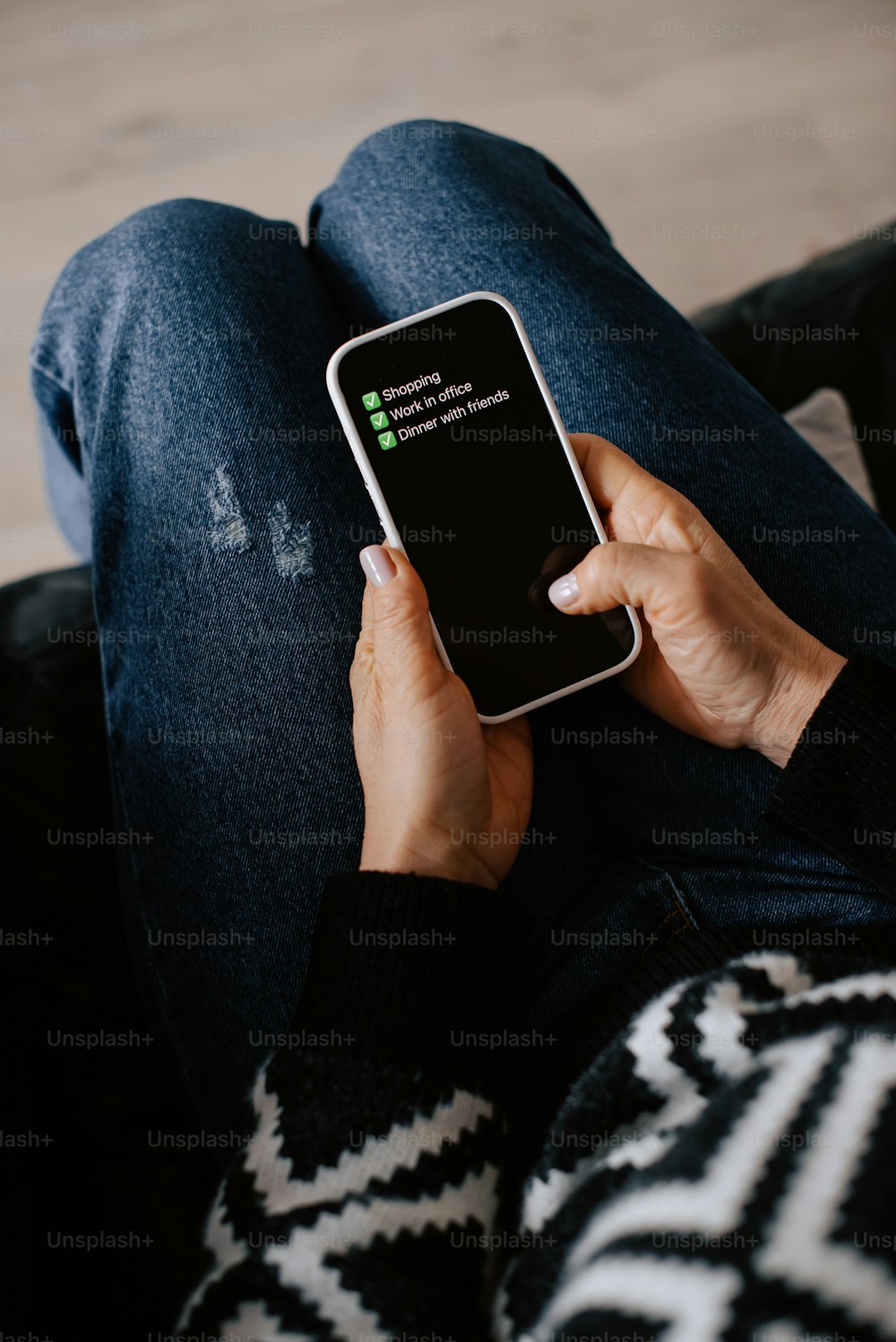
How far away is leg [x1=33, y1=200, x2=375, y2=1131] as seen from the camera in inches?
23.1

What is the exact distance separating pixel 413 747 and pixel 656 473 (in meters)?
0.30

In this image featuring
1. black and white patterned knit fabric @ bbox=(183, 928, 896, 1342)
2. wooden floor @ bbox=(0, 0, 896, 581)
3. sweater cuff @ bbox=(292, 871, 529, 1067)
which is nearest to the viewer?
black and white patterned knit fabric @ bbox=(183, 928, 896, 1342)

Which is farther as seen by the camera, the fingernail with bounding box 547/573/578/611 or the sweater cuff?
the fingernail with bounding box 547/573/578/611

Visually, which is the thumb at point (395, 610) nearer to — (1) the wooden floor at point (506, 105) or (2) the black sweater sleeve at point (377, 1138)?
(2) the black sweater sleeve at point (377, 1138)

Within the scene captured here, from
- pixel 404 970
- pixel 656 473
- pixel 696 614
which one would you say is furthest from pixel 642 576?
pixel 404 970

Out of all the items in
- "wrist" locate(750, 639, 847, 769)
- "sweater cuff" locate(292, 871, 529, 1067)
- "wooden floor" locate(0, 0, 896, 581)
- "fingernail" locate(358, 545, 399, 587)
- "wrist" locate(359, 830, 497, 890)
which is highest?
"wooden floor" locate(0, 0, 896, 581)

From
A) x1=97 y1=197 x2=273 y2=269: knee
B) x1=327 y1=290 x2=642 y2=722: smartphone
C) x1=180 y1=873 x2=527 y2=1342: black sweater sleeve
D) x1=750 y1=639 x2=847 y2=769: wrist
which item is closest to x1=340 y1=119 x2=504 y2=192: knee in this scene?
x1=97 y1=197 x2=273 y2=269: knee

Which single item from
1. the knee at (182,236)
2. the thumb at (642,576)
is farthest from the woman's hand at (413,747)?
the knee at (182,236)

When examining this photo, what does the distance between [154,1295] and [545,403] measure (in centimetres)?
65

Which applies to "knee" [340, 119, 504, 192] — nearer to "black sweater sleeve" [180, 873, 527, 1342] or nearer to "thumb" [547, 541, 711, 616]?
"thumb" [547, 541, 711, 616]

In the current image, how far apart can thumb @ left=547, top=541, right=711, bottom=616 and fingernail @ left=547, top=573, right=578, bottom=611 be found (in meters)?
0.01

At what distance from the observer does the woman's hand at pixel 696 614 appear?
0.54 m

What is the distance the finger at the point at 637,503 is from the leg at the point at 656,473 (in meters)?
0.06

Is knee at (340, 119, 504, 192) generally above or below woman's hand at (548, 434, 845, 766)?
above
